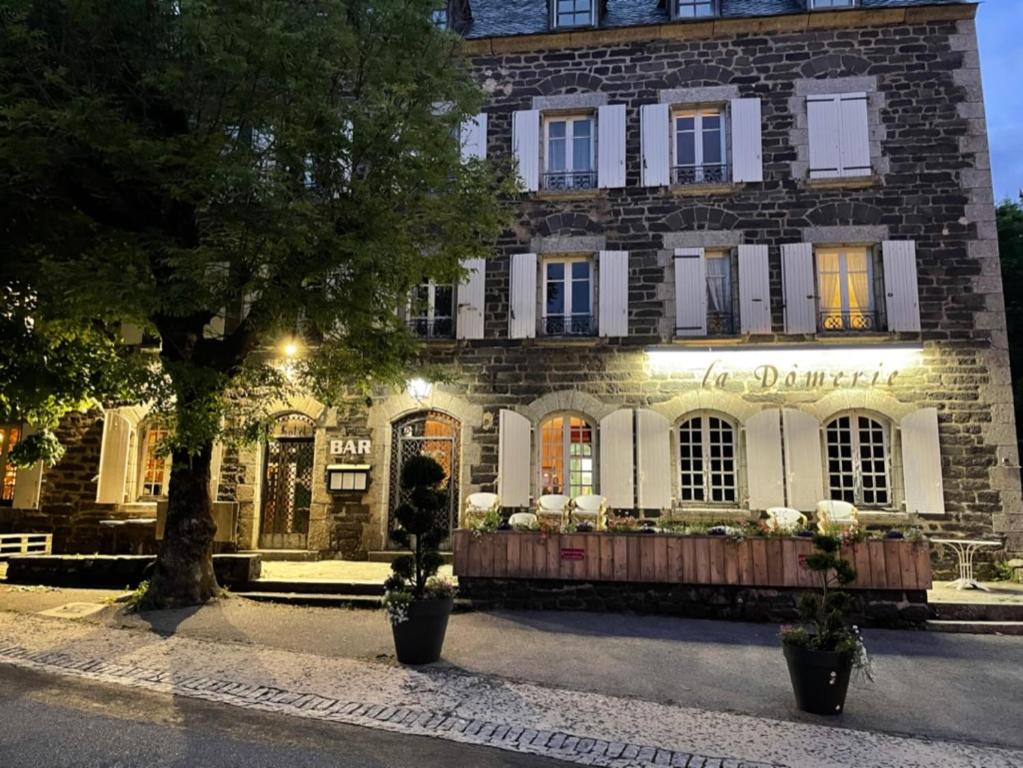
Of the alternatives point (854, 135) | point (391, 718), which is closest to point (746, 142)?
point (854, 135)

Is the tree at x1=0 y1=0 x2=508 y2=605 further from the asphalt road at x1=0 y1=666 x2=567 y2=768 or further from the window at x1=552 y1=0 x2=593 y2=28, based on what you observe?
the window at x1=552 y1=0 x2=593 y2=28

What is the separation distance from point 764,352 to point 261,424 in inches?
277

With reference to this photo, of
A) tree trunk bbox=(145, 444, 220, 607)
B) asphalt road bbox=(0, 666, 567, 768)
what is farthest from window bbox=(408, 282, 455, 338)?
asphalt road bbox=(0, 666, 567, 768)

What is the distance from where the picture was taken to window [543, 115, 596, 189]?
38.0 ft

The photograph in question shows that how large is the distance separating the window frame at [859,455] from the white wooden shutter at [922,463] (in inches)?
8.9

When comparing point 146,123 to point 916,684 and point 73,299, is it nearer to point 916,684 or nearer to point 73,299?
point 73,299

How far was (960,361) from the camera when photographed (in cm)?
1017

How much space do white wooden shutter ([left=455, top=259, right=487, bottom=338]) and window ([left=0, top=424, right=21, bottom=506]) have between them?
8285 mm

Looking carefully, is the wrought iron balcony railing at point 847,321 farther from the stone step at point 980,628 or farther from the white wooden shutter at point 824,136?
the stone step at point 980,628

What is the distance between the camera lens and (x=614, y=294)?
11.0 metres

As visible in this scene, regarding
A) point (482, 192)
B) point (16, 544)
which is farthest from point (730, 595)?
point (16, 544)

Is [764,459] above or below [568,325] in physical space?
below

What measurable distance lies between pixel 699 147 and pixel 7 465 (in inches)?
519

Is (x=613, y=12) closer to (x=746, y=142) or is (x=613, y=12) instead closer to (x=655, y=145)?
(x=655, y=145)
